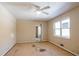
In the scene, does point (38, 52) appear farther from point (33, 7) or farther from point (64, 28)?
Result: point (33, 7)

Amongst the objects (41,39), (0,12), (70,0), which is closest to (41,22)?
(41,39)

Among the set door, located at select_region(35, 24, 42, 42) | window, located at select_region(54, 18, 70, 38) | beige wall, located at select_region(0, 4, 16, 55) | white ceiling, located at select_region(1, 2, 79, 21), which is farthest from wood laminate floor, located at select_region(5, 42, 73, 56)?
Answer: door, located at select_region(35, 24, 42, 42)

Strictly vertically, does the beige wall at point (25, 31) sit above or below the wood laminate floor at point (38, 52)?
above

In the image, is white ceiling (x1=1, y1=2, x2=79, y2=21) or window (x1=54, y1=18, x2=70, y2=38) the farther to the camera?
window (x1=54, y1=18, x2=70, y2=38)

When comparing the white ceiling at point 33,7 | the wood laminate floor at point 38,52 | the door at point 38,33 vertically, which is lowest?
the wood laminate floor at point 38,52

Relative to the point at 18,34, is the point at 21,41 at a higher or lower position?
lower

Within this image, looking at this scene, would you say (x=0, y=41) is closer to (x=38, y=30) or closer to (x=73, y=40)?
(x=73, y=40)

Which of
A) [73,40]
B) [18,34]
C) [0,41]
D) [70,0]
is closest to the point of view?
[70,0]

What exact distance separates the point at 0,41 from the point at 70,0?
2815 mm

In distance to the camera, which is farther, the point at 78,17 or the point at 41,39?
the point at 41,39

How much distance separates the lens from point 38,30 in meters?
9.45

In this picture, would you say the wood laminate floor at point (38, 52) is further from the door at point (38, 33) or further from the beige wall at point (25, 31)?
the door at point (38, 33)

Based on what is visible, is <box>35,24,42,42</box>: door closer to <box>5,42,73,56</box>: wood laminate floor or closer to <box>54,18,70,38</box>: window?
<box>54,18,70,38</box>: window

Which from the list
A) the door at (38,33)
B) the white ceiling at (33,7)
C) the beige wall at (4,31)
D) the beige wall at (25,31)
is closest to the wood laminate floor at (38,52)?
the beige wall at (4,31)
